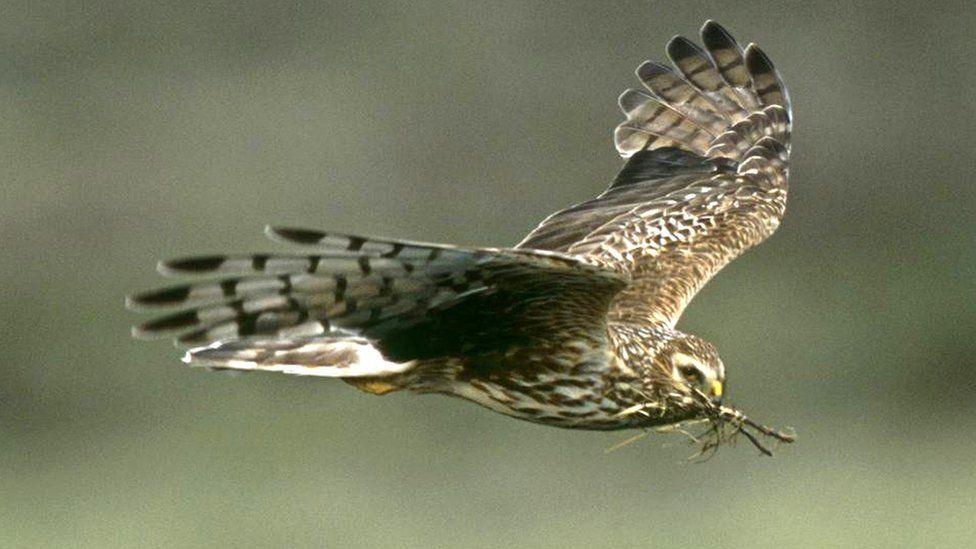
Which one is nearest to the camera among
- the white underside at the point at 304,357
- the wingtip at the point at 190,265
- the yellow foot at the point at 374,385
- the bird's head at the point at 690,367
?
the wingtip at the point at 190,265

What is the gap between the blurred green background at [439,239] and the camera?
62.3 feet

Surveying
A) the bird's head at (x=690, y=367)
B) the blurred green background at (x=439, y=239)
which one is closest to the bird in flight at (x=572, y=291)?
the bird's head at (x=690, y=367)

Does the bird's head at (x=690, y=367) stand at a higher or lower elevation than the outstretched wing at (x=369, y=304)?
lower

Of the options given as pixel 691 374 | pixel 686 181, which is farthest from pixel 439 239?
pixel 691 374

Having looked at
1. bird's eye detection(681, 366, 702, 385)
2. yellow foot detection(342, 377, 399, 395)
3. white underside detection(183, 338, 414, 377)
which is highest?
white underside detection(183, 338, 414, 377)

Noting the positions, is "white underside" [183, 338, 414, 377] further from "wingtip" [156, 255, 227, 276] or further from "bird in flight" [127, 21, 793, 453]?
"wingtip" [156, 255, 227, 276]

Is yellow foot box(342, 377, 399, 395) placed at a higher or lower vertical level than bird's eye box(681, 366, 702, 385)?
higher

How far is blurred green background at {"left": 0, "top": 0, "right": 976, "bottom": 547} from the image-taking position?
748 inches

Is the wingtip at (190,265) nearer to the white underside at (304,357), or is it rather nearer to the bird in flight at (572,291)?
the bird in flight at (572,291)

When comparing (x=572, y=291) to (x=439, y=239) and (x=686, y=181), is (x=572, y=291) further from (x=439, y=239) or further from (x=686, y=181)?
(x=439, y=239)

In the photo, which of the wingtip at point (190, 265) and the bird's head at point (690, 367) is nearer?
the wingtip at point (190, 265)

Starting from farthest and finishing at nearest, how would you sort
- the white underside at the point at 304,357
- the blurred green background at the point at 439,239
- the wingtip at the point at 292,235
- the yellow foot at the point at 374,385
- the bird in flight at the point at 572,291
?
the blurred green background at the point at 439,239 → the yellow foot at the point at 374,385 → the white underside at the point at 304,357 → the bird in flight at the point at 572,291 → the wingtip at the point at 292,235

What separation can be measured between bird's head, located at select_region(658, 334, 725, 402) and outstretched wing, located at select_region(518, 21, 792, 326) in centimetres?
41

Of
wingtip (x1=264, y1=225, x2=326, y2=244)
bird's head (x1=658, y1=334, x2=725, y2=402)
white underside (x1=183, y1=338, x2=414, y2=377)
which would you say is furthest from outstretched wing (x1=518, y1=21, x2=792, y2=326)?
wingtip (x1=264, y1=225, x2=326, y2=244)
